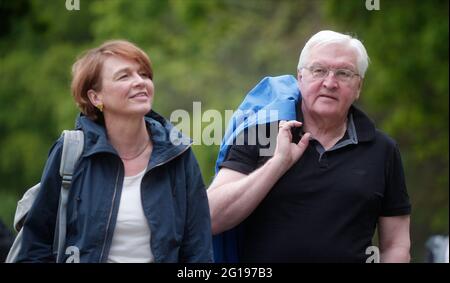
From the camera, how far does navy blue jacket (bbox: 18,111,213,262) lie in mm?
4566

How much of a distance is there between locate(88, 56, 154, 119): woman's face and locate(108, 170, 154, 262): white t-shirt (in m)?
0.37

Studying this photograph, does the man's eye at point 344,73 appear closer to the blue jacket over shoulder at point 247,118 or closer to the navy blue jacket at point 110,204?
the blue jacket over shoulder at point 247,118

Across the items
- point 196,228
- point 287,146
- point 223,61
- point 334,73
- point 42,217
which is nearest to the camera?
point 42,217

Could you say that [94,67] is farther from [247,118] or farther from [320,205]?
[320,205]

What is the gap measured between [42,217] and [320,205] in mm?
1237

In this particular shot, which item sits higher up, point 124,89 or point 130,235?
point 124,89

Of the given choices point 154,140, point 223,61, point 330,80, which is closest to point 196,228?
point 154,140

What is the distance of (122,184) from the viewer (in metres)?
4.66

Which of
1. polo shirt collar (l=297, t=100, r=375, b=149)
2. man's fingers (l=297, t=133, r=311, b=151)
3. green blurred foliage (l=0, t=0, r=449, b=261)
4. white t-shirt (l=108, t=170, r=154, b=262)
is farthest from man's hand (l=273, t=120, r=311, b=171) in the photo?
green blurred foliage (l=0, t=0, r=449, b=261)

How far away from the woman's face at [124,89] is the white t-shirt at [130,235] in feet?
1.22
